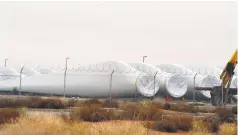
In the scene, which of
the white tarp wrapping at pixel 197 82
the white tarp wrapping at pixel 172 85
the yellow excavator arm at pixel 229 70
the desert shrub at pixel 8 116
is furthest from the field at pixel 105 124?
the white tarp wrapping at pixel 197 82

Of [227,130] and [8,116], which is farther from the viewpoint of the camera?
[8,116]

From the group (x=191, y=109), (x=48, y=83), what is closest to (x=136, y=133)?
(x=191, y=109)

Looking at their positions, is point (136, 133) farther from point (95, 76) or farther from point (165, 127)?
point (95, 76)

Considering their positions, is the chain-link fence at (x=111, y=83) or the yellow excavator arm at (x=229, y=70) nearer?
the yellow excavator arm at (x=229, y=70)

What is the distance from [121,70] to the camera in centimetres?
→ 5619

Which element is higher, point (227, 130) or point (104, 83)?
point (227, 130)

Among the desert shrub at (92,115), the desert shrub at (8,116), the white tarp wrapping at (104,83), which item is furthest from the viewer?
the white tarp wrapping at (104,83)

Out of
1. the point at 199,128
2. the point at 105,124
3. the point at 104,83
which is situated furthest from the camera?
the point at 104,83

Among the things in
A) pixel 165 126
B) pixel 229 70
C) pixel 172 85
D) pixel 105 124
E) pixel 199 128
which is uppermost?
pixel 229 70

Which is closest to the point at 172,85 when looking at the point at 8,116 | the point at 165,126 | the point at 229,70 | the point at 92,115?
the point at 229,70

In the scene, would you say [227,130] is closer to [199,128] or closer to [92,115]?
[199,128]

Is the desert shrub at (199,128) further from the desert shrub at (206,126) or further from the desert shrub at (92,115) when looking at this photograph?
the desert shrub at (92,115)

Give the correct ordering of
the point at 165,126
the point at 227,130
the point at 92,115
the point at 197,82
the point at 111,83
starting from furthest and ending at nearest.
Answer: the point at 197,82 < the point at 111,83 < the point at 92,115 < the point at 165,126 < the point at 227,130

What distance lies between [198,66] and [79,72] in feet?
95.5
